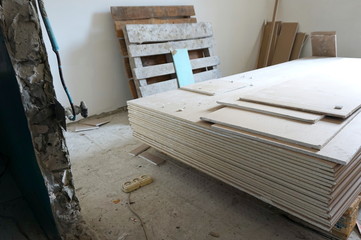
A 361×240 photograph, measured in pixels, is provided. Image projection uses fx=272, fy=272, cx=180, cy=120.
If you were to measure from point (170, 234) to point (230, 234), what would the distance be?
0.31 metres

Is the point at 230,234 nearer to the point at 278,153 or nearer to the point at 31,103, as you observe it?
the point at 278,153

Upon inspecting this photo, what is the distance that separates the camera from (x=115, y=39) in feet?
10.5

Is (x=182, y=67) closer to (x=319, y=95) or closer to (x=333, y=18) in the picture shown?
(x=319, y=95)

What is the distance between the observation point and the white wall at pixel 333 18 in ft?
12.7

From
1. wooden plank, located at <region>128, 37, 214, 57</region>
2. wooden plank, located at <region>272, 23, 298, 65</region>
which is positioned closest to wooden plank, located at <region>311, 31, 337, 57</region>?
wooden plank, located at <region>272, 23, 298, 65</region>

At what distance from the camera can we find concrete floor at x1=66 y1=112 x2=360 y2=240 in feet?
4.62

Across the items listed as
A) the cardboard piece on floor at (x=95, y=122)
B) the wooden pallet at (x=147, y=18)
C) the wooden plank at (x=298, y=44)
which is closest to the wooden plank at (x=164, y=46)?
the wooden pallet at (x=147, y=18)

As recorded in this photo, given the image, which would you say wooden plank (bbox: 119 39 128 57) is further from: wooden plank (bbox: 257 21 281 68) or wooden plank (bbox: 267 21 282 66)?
wooden plank (bbox: 267 21 282 66)

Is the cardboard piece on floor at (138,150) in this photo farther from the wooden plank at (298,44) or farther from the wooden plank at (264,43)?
the wooden plank at (298,44)

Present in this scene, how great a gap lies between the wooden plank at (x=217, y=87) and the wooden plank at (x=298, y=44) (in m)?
2.47

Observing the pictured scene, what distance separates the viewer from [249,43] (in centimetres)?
459

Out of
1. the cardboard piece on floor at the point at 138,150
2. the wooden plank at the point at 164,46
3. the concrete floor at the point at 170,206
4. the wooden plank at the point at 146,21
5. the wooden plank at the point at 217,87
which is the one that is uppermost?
the wooden plank at the point at 146,21

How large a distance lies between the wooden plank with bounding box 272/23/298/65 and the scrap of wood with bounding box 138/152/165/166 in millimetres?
3145

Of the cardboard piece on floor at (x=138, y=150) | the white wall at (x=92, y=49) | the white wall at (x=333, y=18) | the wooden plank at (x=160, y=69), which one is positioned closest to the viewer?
the cardboard piece on floor at (x=138, y=150)
